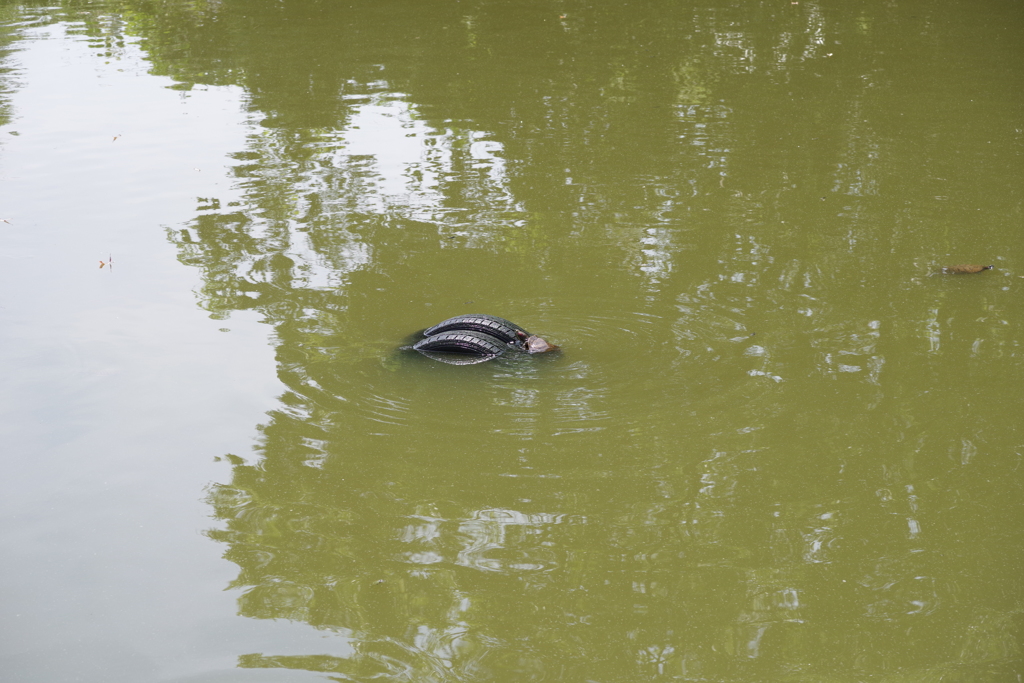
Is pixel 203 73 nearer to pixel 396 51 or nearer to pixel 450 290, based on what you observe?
pixel 396 51

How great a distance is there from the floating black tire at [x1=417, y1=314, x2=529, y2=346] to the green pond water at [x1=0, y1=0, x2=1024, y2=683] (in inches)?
6.3

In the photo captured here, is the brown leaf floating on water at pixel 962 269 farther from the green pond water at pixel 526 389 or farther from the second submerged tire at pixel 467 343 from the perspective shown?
the second submerged tire at pixel 467 343

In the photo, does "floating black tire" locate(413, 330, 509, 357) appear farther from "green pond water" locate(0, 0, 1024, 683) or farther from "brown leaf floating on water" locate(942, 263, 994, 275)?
"brown leaf floating on water" locate(942, 263, 994, 275)

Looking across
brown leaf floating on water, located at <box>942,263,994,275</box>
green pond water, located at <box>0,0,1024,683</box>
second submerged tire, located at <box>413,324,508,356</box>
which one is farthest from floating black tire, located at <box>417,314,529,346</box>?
brown leaf floating on water, located at <box>942,263,994,275</box>

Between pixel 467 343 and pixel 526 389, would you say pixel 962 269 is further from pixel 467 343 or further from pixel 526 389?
pixel 467 343

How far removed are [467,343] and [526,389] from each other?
39cm

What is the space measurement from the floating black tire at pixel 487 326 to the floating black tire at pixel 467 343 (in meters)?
0.02

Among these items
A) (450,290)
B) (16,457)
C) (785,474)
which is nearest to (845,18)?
(450,290)

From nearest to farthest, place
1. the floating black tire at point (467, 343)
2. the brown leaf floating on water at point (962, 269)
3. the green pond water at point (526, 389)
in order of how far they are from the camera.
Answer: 1. the green pond water at point (526, 389)
2. the floating black tire at point (467, 343)
3. the brown leaf floating on water at point (962, 269)

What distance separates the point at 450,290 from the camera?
5348 millimetres

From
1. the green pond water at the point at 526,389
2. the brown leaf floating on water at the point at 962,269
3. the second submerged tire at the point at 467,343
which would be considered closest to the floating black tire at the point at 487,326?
the second submerged tire at the point at 467,343

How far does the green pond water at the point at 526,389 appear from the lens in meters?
3.05

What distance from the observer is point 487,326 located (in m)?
4.50

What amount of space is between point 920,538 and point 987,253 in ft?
9.16
